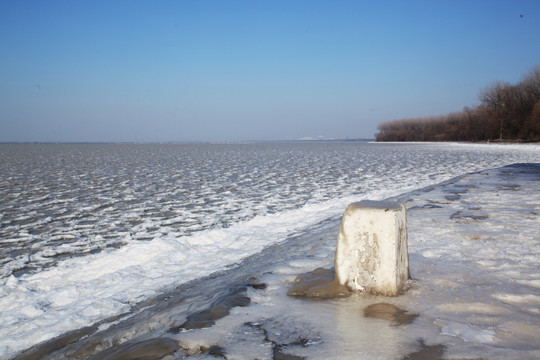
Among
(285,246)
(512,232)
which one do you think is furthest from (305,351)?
(512,232)

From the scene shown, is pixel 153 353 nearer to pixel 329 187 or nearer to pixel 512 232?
pixel 512 232

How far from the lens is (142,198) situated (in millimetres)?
8898

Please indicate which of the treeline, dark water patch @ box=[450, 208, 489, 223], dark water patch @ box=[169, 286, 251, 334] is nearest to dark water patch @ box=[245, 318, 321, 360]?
dark water patch @ box=[169, 286, 251, 334]

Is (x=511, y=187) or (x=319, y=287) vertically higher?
(x=511, y=187)

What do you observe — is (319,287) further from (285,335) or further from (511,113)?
(511,113)

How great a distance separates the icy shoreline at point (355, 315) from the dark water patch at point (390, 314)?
0.5 inches

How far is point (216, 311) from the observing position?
2.53m

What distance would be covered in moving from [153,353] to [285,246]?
282cm

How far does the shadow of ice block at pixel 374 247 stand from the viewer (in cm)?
247

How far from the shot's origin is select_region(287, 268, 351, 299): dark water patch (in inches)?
104

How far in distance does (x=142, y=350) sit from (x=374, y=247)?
5.00 ft

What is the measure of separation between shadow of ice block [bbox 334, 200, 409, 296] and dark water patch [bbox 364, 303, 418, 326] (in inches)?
6.7

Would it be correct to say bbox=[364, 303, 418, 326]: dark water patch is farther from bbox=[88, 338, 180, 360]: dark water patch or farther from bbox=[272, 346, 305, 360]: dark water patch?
bbox=[88, 338, 180, 360]: dark water patch

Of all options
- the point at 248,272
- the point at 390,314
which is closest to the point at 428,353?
the point at 390,314
